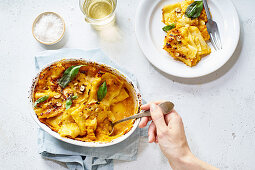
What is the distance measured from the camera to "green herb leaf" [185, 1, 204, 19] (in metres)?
2.35

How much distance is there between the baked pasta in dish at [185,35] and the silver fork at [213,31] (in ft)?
0.11

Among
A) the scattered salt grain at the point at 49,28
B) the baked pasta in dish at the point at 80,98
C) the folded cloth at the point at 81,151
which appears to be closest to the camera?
the baked pasta in dish at the point at 80,98

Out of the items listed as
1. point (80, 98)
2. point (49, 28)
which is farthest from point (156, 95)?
point (49, 28)

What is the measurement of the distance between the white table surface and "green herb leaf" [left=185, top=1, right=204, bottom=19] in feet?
1.32

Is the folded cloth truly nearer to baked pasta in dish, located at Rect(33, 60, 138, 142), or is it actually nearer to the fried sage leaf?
baked pasta in dish, located at Rect(33, 60, 138, 142)

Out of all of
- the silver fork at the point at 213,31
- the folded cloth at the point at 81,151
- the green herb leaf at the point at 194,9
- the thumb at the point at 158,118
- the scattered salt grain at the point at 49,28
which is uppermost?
the green herb leaf at the point at 194,9

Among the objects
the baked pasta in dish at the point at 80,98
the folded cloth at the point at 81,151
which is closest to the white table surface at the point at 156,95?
the folded cloth at the point at 81,151

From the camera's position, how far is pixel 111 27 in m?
2.51

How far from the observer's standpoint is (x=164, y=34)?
96.9 inches

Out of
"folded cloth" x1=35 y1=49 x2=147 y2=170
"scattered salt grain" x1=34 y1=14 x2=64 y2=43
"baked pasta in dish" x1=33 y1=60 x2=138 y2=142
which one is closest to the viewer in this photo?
"baked pasta in dish" x1=33 y1=60 x2=138 y2=142

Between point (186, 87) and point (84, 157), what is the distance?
3.81 ft

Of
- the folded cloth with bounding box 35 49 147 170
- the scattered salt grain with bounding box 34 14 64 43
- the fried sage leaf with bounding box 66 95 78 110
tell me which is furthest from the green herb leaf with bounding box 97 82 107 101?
the scattered salt grain with bounding box 34 14 64 43

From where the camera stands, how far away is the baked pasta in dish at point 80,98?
208 centimetres

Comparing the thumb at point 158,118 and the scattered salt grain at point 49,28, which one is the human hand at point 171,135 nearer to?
the thumb at point 158,118
